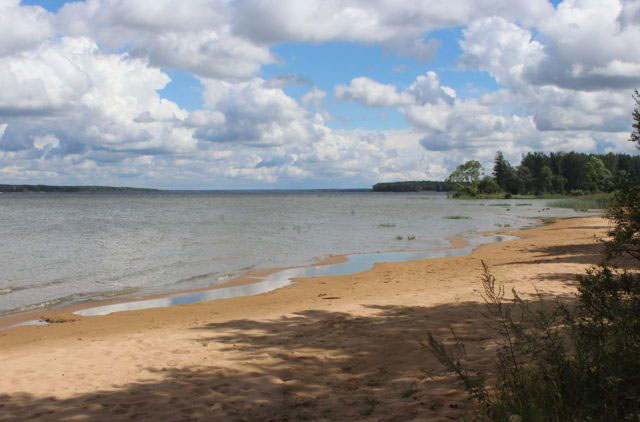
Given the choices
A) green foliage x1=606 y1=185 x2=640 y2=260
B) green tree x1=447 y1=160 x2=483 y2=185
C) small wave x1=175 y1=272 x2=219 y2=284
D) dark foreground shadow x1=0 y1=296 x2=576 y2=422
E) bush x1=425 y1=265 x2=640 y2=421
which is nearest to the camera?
bush x1=425 y1=265 x2=640 y2=421

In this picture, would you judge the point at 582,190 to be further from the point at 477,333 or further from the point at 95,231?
the point at 477,333

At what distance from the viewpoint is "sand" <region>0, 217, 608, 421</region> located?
629 cm

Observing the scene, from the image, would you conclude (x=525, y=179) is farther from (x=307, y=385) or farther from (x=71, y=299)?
(x=307, y=385)

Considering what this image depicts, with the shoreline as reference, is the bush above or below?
above

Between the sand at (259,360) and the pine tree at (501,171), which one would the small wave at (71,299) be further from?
the pine tree at (501,171)

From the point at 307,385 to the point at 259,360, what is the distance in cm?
141

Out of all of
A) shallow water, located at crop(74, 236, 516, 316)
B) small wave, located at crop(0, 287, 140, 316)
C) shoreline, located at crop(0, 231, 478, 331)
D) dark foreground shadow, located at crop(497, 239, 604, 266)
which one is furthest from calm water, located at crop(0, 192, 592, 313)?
dark foreground shadow, located at crop(497, 239, 604, 266)

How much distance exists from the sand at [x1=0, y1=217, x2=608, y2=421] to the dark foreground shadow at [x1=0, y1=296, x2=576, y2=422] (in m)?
0.02

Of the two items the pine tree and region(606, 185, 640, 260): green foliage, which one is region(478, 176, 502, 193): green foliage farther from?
region(606, 185, 640, 260): green foliage

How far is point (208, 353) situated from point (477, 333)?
4.42 metres

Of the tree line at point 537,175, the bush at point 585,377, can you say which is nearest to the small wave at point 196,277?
the bush at point 585,377

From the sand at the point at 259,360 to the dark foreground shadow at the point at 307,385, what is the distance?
0.06 ft

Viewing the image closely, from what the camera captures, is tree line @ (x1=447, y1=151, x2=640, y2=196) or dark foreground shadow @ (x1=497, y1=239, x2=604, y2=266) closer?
dark foreground shadow @ (x1=497, y1=239, x2=604, y2=266)

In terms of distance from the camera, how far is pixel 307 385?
7109 mm
